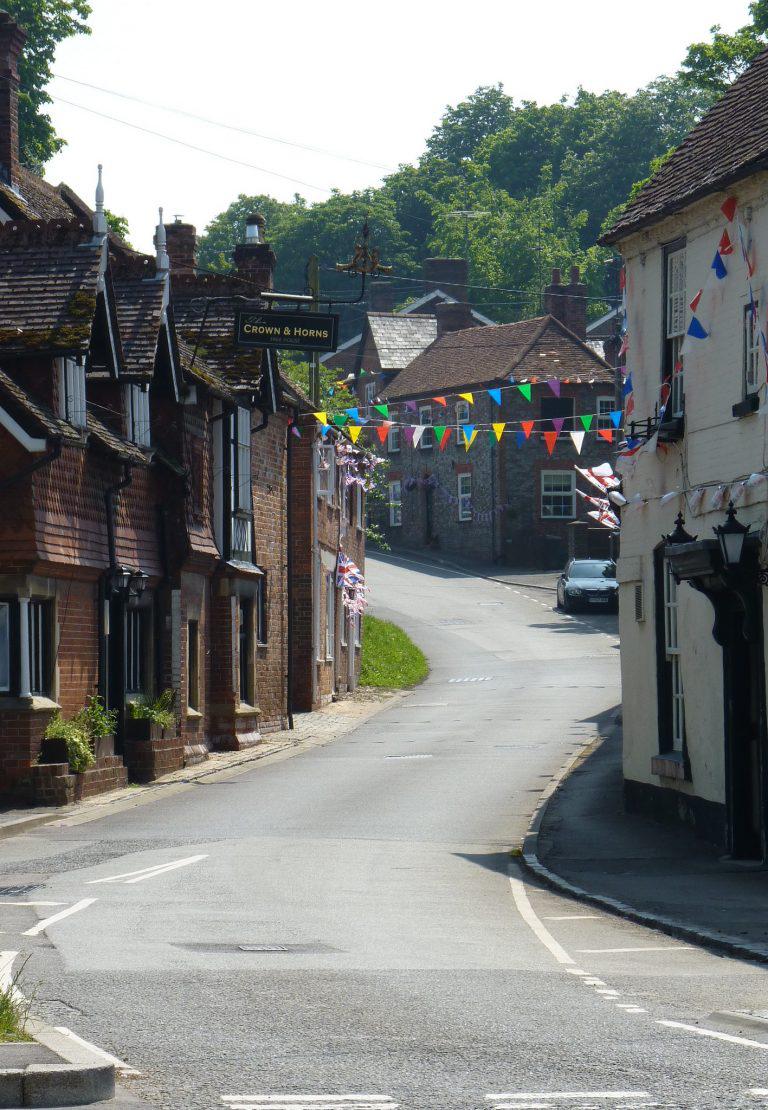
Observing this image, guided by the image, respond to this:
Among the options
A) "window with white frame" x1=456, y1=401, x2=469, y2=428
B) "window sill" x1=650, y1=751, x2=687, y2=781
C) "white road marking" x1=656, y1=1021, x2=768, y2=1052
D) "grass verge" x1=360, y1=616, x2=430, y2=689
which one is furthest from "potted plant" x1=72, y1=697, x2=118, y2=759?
"window with white frame" x1=456, y1=401, x2=469, y2=428

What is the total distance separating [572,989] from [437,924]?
10.5ft

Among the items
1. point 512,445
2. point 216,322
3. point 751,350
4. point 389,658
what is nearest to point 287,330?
point 216,322

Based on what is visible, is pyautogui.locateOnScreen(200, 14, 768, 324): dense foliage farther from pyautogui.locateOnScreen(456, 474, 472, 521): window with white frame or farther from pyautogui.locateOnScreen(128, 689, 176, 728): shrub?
pyautogui.locateOnScreen(128, 689, 176, 728): shrub

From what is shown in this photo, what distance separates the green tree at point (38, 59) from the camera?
51656 mm

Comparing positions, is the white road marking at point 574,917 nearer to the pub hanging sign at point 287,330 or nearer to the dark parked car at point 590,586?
the pub hanging sign at point 287,330

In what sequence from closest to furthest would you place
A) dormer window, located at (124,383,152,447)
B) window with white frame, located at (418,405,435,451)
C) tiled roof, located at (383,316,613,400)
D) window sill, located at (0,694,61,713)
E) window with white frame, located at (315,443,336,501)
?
window sill, located at (0,694,61,713)
dormer window, located at (124,383,152,447)
window with white frame, located at (315,443,336,501)
tiled roof, located at (383,316,613,400)
window with white frame, located at (418,405,435,451)

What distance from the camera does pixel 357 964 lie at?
36.8 ft

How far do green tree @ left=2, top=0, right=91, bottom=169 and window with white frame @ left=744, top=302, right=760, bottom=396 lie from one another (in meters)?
37.0

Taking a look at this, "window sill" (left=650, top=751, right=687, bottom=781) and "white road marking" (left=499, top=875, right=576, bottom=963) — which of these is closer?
"white road marking" (left=499, top=875, right=576, bottom=963)


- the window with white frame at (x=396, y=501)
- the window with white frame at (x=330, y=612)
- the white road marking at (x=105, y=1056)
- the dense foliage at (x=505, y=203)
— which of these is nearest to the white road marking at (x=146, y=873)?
the white road marking at (x=105, y=1056)

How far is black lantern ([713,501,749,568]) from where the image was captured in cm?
1684

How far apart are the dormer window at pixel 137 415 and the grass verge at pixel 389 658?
2062 centimetres

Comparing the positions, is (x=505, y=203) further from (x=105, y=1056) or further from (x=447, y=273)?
(x=105, y=1056)

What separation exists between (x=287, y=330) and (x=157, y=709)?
6453 mm
